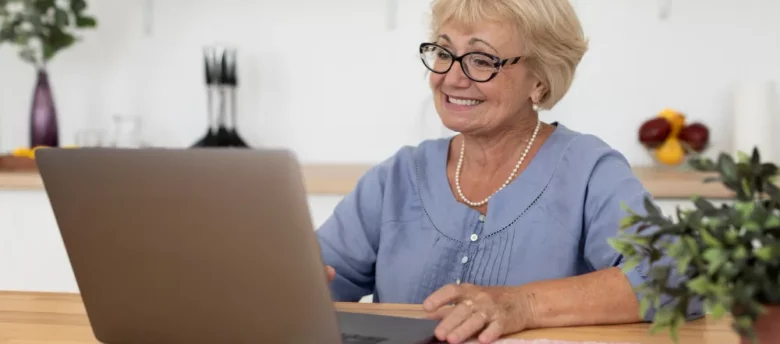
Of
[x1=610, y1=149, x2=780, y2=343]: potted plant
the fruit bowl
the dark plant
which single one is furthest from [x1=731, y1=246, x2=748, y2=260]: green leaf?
the dark plant

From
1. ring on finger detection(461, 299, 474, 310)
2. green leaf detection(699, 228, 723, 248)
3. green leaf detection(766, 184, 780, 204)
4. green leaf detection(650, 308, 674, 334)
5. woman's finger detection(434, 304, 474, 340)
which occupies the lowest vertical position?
woman's finger detection(434, 304, 474, 340)

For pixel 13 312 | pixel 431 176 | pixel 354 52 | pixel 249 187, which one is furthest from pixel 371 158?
pixel 249 187

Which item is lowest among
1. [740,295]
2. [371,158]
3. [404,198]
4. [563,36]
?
[371,158]

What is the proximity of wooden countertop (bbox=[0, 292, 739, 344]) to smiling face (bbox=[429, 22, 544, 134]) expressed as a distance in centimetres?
42

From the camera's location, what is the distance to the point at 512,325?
118 centimetres

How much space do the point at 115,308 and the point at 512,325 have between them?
0.46m

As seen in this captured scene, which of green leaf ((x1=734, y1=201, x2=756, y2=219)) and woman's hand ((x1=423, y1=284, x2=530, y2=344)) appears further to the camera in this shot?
woman's hand ((x1=423, y1=284, x2=530, y2=344))

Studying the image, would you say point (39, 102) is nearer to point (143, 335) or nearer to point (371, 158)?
point (371, 158)

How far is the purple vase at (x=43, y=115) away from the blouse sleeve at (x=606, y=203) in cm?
197

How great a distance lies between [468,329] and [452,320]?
0.8 inches

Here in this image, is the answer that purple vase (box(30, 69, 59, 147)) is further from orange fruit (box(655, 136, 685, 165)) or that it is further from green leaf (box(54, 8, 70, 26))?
orange fruit (box(655, 136, 685, 165))

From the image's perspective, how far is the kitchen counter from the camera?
2.38 m

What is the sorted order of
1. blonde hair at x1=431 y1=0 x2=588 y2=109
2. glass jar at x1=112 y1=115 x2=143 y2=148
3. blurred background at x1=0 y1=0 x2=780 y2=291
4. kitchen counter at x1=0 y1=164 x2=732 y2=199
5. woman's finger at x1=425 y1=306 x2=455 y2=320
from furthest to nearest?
glass jar at x1=112 y1=115 x2=143 y2=148, blurred background at x1=0 y1=0 x2=780 y2=291, kitchen counter at x1=0 y1=164 x2=732 y2=199, blonde hair at x1=431 y1=0 x2=588 y2=109, woman's finger at x1=425 y1=306 x2=455 y2=320

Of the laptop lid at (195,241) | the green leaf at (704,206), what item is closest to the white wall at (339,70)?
the laptop lid at (195,241)
